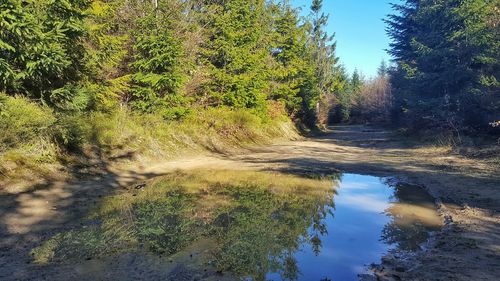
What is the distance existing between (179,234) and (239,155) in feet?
40.8

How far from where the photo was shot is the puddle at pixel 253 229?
5.46 meters

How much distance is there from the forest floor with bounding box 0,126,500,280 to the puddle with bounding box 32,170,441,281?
33cm

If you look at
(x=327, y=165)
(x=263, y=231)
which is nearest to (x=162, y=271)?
(x=263, y=231)

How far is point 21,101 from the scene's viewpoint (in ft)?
33.9

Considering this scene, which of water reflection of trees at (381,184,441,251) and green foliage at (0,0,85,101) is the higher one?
green foliage at (0,0,85,101)

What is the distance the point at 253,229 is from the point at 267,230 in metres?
0.25

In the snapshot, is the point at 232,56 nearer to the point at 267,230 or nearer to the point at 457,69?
the point at 457,69

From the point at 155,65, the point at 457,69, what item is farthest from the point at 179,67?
the point at 457,69

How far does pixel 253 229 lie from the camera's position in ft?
23.1

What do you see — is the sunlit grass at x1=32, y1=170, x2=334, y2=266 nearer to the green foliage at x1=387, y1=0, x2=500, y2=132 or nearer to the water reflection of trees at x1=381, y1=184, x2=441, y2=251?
the water reflection of trees at x1=381, y1=184, x2=441, y2=251

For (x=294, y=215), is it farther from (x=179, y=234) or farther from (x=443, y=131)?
(x=443, y=131)

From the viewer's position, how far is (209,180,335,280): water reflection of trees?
5.44 metres

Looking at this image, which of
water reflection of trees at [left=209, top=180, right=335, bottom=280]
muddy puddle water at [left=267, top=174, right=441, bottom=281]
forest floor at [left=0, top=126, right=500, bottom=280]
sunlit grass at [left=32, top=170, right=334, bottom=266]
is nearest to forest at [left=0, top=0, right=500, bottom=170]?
forest floor at [left=0, top=126, right=500, bottom=280]

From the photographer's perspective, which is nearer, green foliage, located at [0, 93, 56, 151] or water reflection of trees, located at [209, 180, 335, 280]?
water reflection of trees, located at [209, 180, 335, 280]
